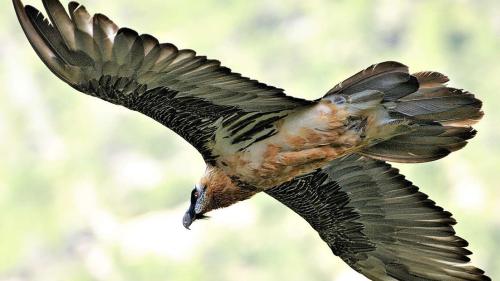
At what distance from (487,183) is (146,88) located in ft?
164

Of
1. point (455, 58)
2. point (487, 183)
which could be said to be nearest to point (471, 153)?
point (487, 183)

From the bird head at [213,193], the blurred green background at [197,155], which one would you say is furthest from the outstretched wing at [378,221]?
the blurred green background at [197,155]

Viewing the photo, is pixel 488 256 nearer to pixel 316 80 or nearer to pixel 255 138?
pixel 316 80

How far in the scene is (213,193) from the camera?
948 cm

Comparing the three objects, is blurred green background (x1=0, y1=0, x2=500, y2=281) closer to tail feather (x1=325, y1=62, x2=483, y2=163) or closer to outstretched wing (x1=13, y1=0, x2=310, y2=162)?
tail feather (x1=325, y1=62, x2=483, y2=163)

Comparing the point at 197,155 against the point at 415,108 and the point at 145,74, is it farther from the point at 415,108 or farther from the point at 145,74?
the point at 145,74

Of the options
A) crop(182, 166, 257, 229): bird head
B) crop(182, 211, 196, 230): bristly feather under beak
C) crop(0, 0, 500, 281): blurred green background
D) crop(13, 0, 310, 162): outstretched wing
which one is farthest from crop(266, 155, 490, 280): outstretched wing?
crop(0, 0, 500, 281): blurred green background

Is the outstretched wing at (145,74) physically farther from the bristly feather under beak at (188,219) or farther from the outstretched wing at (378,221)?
the outstretched wing at (378,221)

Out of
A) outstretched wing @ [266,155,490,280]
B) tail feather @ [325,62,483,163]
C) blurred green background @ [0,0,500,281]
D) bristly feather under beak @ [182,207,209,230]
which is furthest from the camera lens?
blurred green background @ [0,0,500,281]

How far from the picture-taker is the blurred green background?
54312 millimetres

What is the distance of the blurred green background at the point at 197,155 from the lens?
54312 mm

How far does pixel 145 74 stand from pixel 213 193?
1544 mm

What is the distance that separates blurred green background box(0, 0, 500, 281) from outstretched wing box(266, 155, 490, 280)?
3907 cm

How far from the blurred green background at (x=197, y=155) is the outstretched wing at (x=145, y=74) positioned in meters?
40.9
